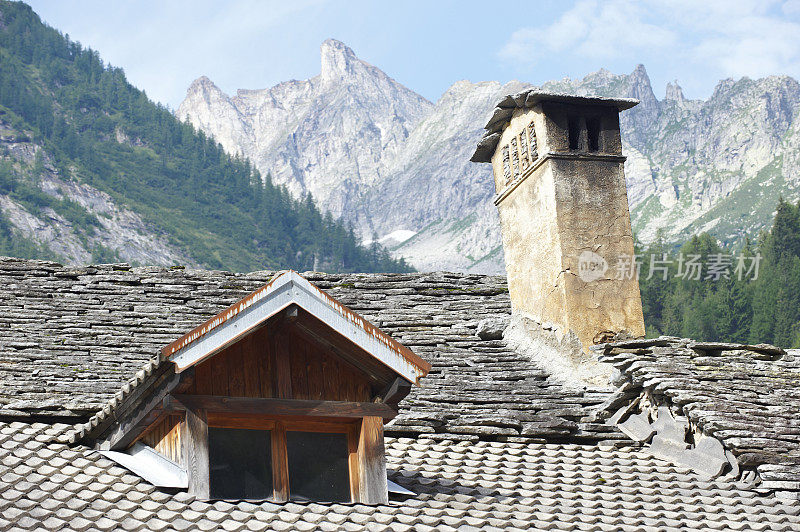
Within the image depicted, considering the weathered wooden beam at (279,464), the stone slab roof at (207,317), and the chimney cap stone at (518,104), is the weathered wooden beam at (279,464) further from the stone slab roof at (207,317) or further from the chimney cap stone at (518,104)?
the chimney cap stone at (518,104)

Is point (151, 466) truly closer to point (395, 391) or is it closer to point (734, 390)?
point (395, 391)

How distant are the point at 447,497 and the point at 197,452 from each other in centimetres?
178

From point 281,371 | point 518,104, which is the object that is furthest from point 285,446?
point 518,104

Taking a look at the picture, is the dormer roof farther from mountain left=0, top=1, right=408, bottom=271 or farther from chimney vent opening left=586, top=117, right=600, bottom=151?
mountain left=0, top=1, right=408, bottom=271

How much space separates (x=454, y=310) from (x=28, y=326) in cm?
458

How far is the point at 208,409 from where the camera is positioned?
5930 millimetres

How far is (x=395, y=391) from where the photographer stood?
6289mm

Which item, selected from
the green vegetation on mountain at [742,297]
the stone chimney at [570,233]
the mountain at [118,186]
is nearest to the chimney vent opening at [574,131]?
the stone chimney at [570,233]

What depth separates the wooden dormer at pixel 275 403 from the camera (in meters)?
5.88

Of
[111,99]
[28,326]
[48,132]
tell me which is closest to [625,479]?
[28,326]

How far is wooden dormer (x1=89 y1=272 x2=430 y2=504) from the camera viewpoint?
5883 mm

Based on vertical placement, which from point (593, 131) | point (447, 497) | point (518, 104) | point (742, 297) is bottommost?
point (742, 297)

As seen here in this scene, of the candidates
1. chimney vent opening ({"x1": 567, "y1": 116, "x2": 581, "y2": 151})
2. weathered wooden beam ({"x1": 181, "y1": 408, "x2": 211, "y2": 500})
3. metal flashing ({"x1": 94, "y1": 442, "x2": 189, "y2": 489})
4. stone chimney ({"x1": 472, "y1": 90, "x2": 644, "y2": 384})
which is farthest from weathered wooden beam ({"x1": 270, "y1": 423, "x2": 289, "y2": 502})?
chimney vent opening ({"x1": 567, "y1": 116, "x2": 581, "y2": 151})

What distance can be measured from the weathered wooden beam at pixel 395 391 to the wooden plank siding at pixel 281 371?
0.36 ft
